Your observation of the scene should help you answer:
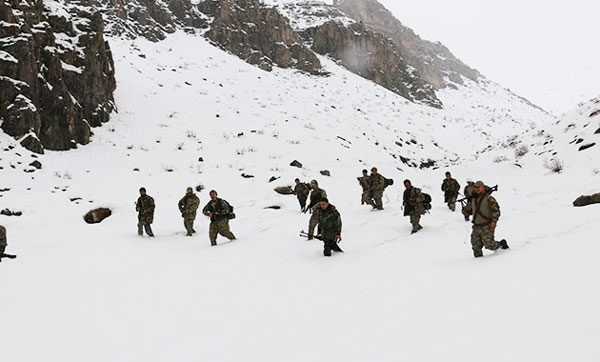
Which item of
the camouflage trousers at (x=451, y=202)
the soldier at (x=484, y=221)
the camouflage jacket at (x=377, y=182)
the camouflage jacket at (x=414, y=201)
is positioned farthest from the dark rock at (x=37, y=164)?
the camouflage trousers at (x=451, y=202)

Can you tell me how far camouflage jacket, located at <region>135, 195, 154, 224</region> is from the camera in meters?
9.41

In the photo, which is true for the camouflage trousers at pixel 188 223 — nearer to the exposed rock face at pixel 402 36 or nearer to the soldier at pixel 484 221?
the soldier at pixel 484 221

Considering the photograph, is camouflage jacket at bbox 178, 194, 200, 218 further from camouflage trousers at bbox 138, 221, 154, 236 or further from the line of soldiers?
camouflage trousers at bbox 138, 221, 154, 236

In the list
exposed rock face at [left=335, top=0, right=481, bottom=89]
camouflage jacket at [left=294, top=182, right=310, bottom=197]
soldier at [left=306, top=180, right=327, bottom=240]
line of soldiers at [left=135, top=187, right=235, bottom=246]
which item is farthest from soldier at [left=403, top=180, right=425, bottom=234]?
exposed rock face at [left=335, top=0, right=481, bottom=89]

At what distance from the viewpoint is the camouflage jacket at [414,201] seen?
8.34 meters

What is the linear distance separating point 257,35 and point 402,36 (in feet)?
154

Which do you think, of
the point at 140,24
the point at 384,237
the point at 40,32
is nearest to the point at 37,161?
the point at 40,32

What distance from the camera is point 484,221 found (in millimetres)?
5770

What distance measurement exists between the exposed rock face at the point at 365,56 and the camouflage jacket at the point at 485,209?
4433 cm

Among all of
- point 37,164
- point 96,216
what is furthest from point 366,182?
point 37,164

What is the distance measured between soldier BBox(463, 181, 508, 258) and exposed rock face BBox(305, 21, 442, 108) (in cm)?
4431

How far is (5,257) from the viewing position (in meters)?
7.28

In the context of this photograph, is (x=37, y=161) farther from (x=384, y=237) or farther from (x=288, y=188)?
(x=384, y=237)

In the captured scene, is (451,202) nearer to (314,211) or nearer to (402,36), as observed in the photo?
(314,211)
